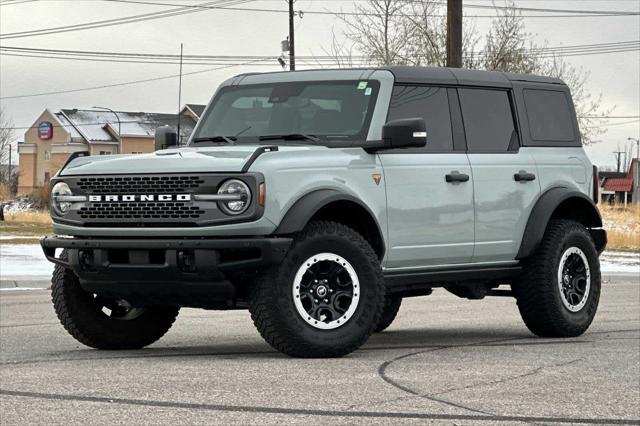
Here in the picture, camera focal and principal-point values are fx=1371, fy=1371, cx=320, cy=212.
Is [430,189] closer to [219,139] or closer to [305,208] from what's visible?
[305,208]

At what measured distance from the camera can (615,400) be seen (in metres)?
7.39

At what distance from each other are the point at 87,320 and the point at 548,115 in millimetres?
4319

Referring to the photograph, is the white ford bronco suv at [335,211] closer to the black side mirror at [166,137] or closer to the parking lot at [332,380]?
the black side mirror at [166,137]

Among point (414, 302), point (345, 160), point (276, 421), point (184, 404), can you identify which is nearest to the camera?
point (276, 421)

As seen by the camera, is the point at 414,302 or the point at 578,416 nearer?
the point at 578,416

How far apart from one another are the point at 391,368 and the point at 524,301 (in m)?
2.69

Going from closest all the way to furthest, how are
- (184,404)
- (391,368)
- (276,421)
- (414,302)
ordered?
(276,421), (184,404), (391,368), (414,302)

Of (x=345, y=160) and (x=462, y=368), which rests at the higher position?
(x=345, y=160)

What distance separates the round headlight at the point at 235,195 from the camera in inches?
340

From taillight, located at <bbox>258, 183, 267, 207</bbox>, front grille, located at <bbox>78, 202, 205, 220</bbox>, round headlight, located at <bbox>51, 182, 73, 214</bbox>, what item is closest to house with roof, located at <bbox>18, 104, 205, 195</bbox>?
round headlight, located at <bbox>51, 182, 73, 214</bbox>

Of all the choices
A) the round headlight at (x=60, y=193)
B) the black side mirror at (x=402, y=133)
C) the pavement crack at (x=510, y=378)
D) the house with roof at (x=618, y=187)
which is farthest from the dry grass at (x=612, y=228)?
the house with roof at (x=618, y=187)

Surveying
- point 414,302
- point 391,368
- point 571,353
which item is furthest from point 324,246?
point 414,302

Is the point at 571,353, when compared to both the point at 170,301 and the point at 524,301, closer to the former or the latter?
the point at 524,301

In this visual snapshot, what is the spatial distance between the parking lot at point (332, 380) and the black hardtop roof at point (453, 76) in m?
2.01
